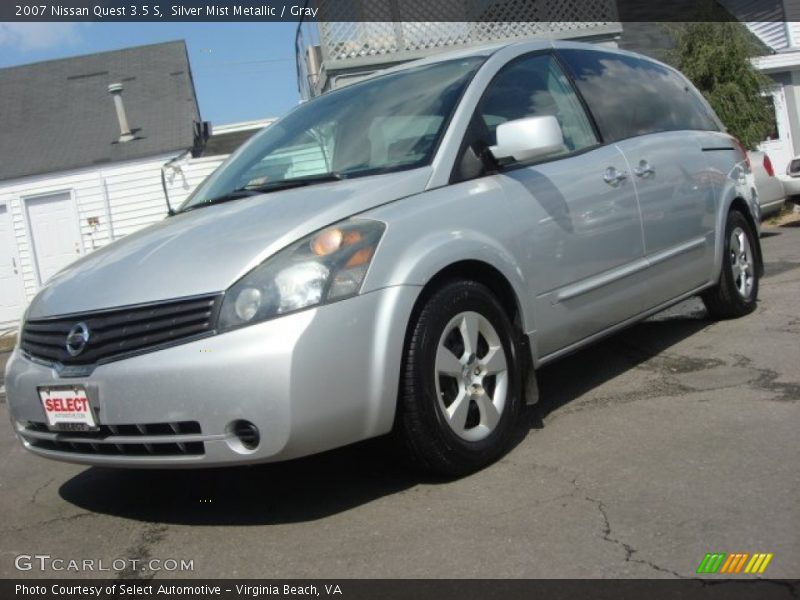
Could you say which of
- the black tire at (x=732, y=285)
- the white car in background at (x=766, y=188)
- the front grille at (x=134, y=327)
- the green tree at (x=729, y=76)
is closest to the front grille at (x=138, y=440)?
the front grille at (x=134, y=327)

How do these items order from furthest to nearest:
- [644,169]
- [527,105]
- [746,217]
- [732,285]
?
[746,217]
[732,285]
[644,169]
[527,105]

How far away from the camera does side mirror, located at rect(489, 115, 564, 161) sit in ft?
12.1

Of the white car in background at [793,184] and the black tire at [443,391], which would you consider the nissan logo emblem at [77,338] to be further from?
the white car in background at [793,184]

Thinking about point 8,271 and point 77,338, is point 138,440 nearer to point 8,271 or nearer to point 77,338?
point 77,338

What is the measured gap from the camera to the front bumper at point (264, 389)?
2.90m

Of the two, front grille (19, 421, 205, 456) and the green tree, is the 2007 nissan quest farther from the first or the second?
the green tree

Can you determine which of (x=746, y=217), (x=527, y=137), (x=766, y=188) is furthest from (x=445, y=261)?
(x=766, y=188)

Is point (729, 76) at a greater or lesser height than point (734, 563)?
greater

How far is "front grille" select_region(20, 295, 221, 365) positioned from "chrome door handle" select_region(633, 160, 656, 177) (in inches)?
102

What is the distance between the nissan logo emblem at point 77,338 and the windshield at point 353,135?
1.03 m

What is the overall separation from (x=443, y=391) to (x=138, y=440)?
3.81ft

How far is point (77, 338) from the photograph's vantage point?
3219mm
